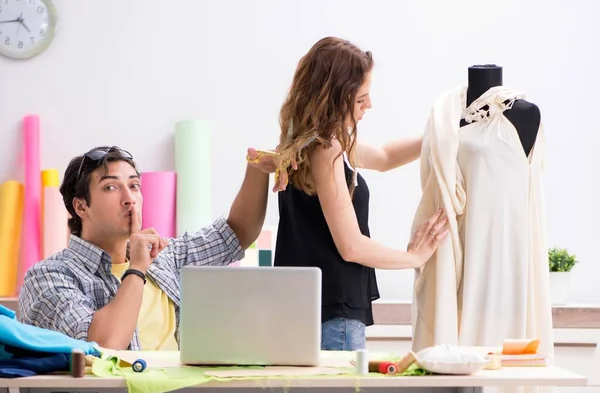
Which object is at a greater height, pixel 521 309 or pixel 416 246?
pixel 416 246

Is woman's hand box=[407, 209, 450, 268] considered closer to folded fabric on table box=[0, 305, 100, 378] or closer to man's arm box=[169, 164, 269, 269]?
man's arm box=[169, 164, 269, 269]

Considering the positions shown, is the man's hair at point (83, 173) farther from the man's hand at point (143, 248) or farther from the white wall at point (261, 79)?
the white wall at point (261, 79)

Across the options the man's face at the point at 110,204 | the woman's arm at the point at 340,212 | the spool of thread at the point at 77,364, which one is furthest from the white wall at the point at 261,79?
the spool of thread at the point at 77,364

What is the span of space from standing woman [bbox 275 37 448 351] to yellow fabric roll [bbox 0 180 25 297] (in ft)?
5.85

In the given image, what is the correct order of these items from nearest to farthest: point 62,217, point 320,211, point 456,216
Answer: point 320,211
point 456,216
point 62,217

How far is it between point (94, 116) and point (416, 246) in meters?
1.98

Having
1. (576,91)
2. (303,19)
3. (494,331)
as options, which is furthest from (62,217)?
(576,91)

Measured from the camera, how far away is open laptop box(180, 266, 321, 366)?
81.0 inches

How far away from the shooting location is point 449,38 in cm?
436

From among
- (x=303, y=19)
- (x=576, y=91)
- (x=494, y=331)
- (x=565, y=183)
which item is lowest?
(x=494, y=331)

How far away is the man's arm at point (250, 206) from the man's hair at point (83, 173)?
0.34 meters

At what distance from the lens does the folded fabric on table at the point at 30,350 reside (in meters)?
1.99

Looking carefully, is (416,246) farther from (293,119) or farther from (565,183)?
(565,183)

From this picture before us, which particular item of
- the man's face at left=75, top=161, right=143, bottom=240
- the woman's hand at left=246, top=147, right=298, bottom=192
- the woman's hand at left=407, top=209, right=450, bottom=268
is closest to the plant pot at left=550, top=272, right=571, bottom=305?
the woman's hand at left=407, top=209, right=450, bottom=268
